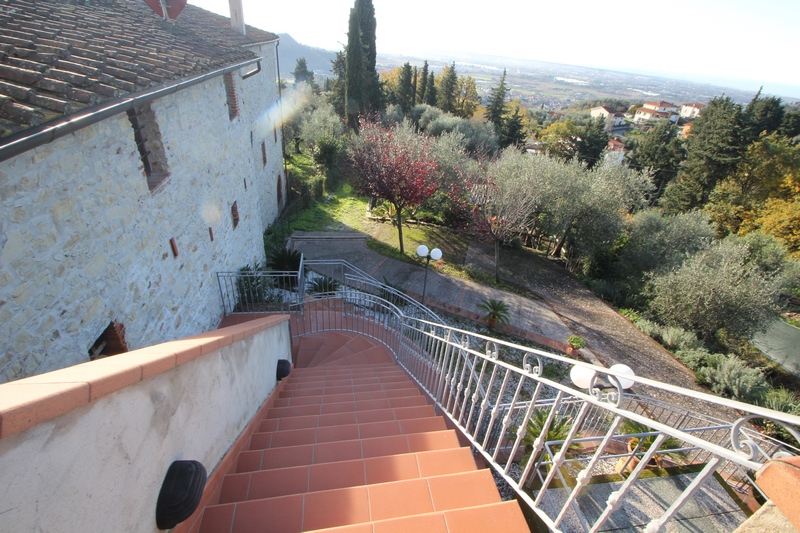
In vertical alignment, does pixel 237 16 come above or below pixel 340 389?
above

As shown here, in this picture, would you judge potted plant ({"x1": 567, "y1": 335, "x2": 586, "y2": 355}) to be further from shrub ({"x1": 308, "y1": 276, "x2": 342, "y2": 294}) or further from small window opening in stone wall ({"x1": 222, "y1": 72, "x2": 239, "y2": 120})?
small window opening in stone wall ({"x1": 222, "y1": 72, "x2": 239, "y2": 120})

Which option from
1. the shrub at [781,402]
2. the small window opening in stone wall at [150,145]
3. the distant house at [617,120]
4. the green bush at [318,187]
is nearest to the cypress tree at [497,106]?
the green bush at [318,187]

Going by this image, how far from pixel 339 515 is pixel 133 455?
3.95ft

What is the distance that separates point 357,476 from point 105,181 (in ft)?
11.8

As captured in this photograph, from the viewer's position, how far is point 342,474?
273cm

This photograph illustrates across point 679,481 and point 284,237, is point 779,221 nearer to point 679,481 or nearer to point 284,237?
point 679,481

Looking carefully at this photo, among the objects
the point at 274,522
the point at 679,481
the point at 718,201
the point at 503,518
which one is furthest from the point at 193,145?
the point at 718,201

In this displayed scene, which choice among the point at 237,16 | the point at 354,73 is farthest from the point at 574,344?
the point at 354,73

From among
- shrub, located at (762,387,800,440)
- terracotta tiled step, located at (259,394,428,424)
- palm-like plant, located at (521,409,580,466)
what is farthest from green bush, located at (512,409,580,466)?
shrub, located at (762,387,800,440)

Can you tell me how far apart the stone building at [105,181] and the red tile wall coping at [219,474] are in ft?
5.21

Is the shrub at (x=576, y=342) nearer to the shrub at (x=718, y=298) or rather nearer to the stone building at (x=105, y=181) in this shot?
the shrub at (x=718, y=298)

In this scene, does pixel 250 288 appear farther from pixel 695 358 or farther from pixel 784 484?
pixel 695 358

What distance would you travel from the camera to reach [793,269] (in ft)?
53.3

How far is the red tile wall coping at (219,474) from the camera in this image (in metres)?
2.15
